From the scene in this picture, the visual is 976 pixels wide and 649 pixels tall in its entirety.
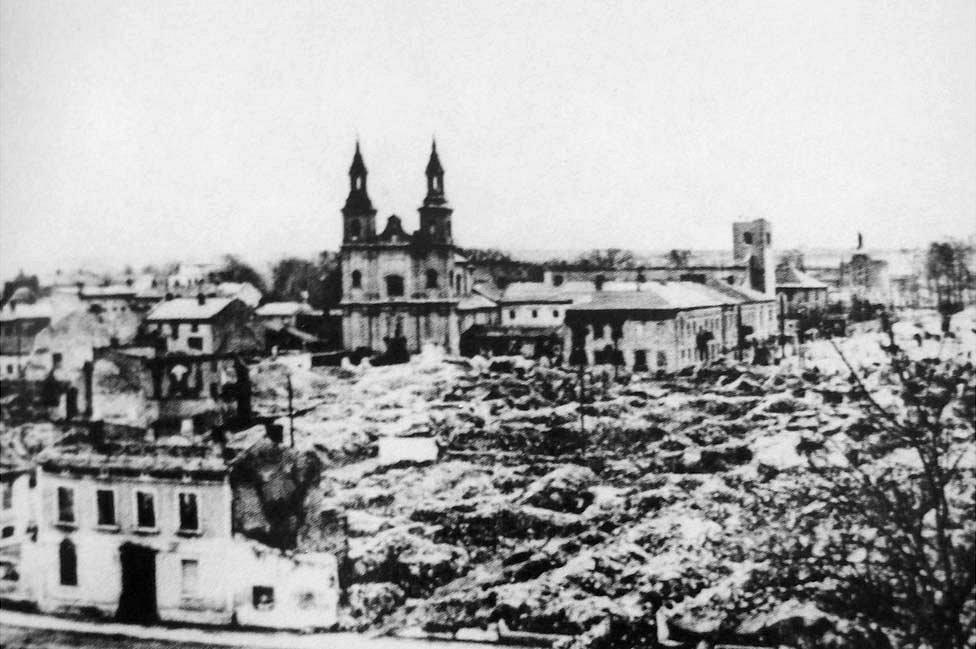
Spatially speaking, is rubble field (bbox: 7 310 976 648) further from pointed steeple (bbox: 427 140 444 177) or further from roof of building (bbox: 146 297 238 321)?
pointed steeple (bbox: 427 140 444 177)

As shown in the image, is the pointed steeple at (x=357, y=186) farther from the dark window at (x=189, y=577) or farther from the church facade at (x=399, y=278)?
the dark window at (x=189, y=577)

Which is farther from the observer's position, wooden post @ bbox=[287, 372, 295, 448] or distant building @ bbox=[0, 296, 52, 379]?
distant building @ bbox=[0, 296, 52, 379]

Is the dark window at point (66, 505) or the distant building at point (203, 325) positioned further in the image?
the dark window at point (66, 505)

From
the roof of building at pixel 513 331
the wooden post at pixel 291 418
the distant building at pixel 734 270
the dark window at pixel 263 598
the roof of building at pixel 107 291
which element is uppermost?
the distant building at pixel 734 270

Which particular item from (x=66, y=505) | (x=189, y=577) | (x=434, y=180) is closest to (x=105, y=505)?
(x=66, y=505)

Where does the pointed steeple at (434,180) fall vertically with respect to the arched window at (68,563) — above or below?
above

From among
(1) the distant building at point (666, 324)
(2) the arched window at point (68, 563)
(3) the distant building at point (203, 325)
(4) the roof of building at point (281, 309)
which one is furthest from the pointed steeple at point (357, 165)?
(2) the arched window at point (68, 563)

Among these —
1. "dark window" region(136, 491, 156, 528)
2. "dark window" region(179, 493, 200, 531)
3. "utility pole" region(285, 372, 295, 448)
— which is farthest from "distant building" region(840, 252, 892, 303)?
"dark window" region(136, 491, 156, 528)

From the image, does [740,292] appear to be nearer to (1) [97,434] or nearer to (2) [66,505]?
(1) [97,434]
